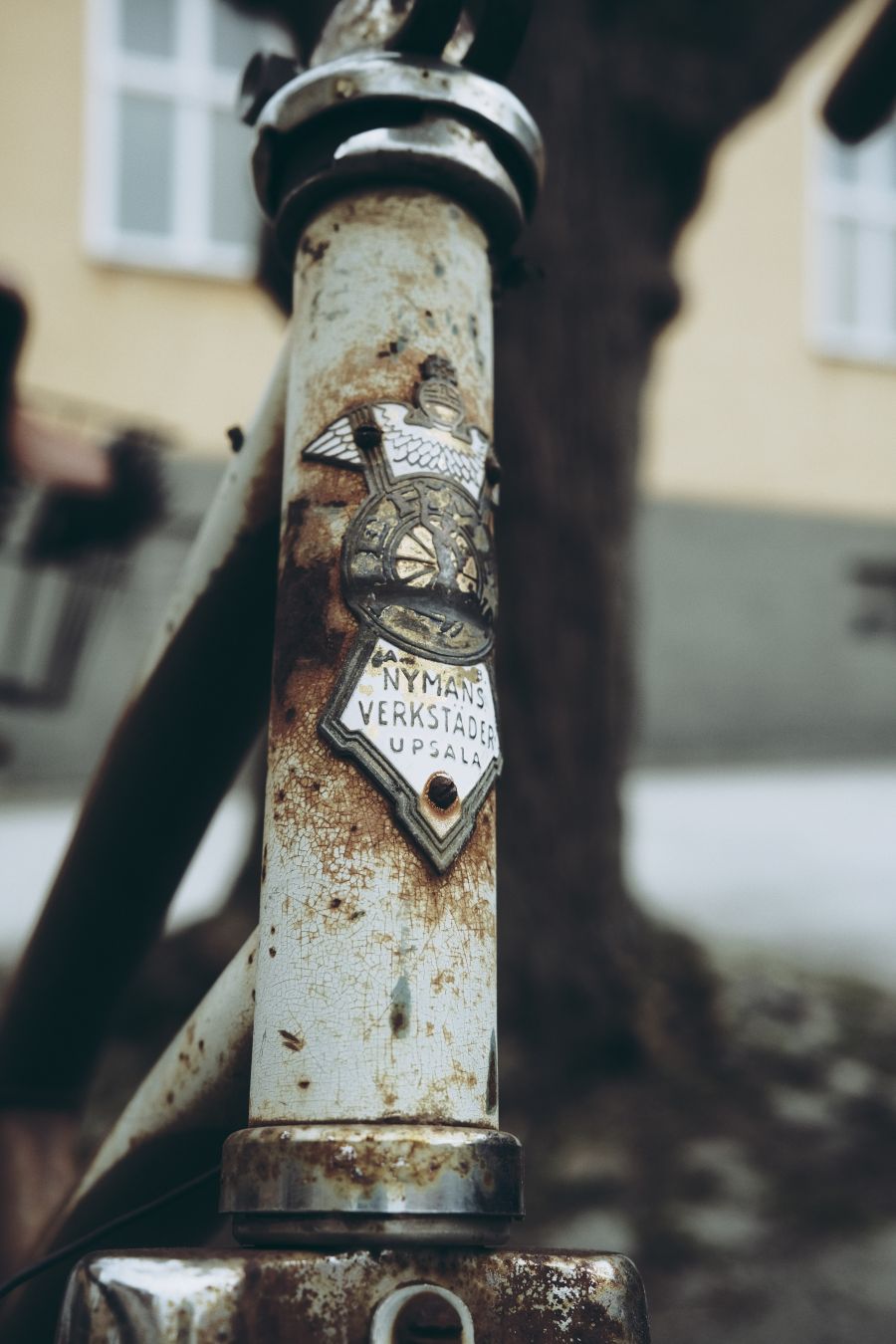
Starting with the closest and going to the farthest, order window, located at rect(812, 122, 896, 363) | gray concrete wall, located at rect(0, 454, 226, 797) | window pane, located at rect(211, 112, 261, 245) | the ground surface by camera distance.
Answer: the ground surface → gray concrete wall, located at rect(0, 454, 226, 797) → window pane, located at rect(211, 112, 261, 245) → window, located at rect(812, 122, 896, 363)

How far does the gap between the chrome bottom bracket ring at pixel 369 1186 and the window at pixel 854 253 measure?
27.4 feet

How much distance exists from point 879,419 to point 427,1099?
26.5ft

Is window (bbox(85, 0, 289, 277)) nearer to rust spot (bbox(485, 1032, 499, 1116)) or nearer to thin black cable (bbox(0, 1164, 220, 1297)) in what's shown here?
thin black cable (bbox(0, 1164, 220, 1297))

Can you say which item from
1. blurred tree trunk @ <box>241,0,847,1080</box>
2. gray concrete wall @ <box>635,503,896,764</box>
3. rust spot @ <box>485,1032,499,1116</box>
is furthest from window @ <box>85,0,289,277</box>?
rust spot @ <box>485,1032,499,1116</box>

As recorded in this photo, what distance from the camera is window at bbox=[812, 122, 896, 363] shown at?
28.1 ft

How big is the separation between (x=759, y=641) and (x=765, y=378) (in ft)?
4.76

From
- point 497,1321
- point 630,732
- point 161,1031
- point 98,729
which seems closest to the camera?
point 497,1321

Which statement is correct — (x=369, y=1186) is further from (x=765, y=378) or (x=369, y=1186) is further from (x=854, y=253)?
(x=854, y=253)

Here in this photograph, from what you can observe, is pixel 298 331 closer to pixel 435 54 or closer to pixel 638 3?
pixel 435 54

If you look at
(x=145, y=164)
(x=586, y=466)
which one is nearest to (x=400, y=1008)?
(x=586, y=466)

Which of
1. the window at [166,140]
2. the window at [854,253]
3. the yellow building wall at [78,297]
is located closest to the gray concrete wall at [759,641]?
the window at [854,253]

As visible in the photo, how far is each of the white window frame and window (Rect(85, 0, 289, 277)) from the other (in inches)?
126

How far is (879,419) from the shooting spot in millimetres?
8227

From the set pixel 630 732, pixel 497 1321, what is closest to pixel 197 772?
pixel 497 1321
